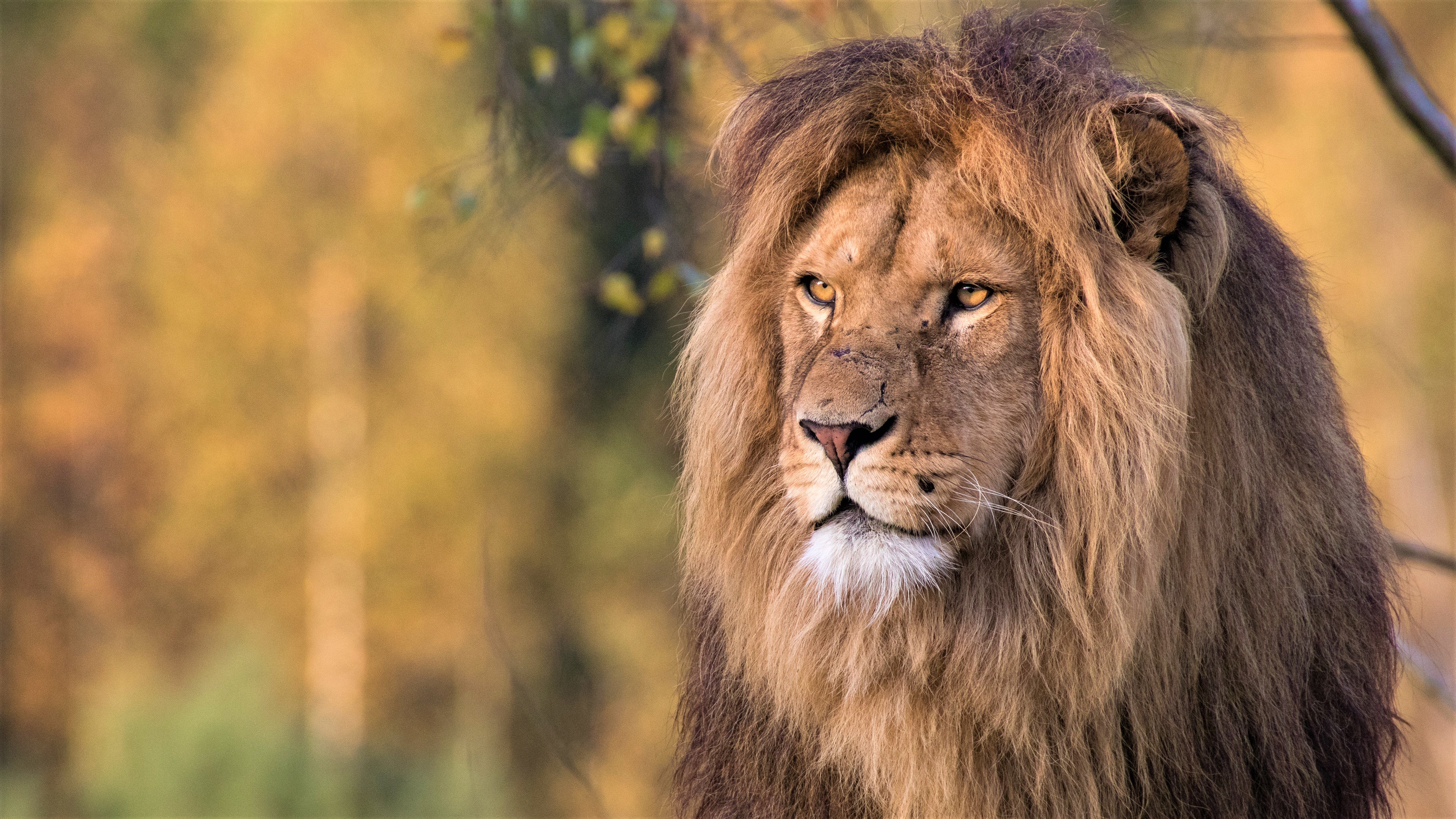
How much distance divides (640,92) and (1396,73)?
2143mm

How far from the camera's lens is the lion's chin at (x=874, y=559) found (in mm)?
2311

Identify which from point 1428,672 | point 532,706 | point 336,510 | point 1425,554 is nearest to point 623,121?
point 532,706

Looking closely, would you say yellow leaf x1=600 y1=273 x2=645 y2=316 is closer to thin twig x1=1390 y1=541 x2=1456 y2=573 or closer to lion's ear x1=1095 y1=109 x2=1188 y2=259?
lion's ear x1=1095 y1=109 x2=1188 y2=259

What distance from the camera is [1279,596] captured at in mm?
2438

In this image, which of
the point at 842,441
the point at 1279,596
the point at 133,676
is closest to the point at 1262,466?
the point at 1279,596

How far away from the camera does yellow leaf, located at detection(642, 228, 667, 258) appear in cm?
406

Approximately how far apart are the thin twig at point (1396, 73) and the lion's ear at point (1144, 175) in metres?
1.42

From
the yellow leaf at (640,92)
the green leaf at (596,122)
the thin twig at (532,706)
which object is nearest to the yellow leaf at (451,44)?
the green leaf at (596,122)

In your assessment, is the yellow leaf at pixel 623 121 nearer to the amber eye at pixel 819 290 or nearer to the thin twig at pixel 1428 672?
the amber eye at pixel 819 290

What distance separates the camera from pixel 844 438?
2271mm

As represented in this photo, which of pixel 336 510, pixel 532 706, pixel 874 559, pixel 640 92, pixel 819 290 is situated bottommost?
pixel 336 510

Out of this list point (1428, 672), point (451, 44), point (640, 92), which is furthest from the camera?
point (640, 92)

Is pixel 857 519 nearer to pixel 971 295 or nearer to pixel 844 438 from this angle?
pixel 844 438

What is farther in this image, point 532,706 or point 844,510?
point 532,706
